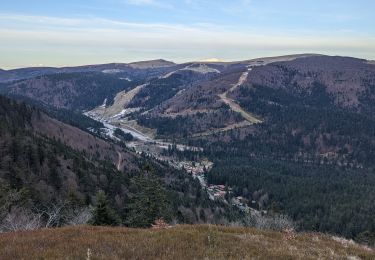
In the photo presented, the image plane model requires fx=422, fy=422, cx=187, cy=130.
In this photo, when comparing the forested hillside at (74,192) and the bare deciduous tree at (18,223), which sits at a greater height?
→ the bare deciduous tree at (18,223)

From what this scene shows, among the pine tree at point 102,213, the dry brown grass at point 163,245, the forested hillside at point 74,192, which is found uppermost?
the dry brown grass at point 163,245

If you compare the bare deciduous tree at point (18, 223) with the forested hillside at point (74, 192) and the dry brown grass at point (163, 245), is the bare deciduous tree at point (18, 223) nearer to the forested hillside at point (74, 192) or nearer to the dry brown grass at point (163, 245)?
the forested hillside at point (74, 192)

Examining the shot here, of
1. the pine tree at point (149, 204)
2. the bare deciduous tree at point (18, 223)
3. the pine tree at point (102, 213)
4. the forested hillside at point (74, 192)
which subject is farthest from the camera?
the forested hillside at point (74, 192)

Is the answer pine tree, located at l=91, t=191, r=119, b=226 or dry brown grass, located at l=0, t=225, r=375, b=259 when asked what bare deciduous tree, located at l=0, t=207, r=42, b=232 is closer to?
pine tree, located at l=91, t=191, r=119, b=226

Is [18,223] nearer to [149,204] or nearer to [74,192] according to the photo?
[149,204]

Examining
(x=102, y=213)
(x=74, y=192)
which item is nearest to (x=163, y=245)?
(x=102, y=213)

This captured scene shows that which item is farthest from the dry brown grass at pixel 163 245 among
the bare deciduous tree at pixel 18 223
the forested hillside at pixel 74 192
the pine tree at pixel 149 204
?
the pine tree at pixel 149 204

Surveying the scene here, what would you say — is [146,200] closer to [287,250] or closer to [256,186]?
[287,250]

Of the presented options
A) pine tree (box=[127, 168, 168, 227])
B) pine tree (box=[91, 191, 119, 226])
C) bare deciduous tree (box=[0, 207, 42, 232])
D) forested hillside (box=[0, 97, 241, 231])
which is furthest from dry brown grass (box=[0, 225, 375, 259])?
pine tree (box=[127, 168, 168, 227])

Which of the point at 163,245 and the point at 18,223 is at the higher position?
the point at 163,245
